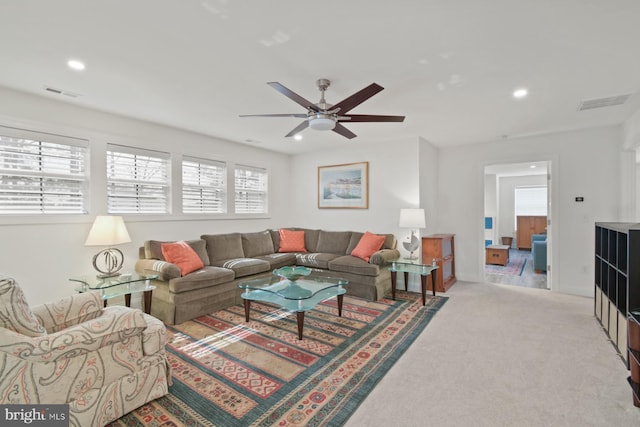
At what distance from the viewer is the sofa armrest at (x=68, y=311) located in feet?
6.47

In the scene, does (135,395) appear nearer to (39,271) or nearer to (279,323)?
(279,323)

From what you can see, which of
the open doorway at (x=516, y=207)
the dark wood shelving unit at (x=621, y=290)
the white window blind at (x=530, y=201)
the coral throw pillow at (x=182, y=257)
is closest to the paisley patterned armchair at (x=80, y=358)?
the coral throw pillow at (x=182, y=257)

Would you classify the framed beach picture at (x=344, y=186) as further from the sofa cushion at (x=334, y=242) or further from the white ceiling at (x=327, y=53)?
the white ceiling at (x=327, y=53)

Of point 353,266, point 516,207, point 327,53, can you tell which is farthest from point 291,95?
point 516,207

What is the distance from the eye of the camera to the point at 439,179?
19.3 ft

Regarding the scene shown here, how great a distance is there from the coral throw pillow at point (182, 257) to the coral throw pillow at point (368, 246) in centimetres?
236

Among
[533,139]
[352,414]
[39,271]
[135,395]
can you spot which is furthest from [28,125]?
[533,139]

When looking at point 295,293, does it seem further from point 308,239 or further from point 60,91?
point 60,91

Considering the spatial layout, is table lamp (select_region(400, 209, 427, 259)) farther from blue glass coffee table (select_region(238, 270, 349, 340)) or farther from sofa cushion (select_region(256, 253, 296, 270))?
sofa cushion (select_region(256, 253, 296, 270))

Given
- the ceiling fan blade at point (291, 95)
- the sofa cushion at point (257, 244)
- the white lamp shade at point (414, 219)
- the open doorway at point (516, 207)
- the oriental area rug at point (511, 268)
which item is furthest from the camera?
the open doorway at point (516, 207)

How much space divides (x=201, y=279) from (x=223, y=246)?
1.15 m

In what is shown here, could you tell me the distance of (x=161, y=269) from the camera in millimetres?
3520

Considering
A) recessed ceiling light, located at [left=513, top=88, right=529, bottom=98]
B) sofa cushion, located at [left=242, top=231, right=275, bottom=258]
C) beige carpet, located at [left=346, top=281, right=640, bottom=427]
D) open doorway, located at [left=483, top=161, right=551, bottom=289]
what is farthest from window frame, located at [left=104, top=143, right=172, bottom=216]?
open doorway, located at [left=483, top=161, right=551, bottom=289]

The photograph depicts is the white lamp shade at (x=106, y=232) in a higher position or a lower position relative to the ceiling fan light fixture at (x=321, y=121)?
lower
